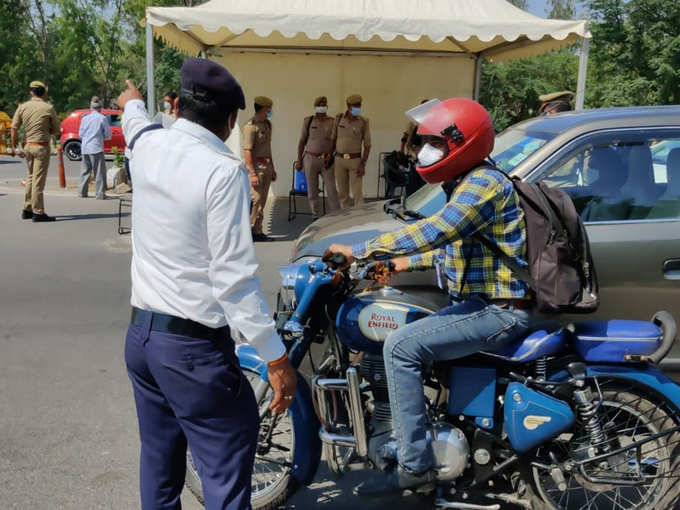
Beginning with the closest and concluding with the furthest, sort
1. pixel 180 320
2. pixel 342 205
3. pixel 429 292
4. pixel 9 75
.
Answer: pixel 180 320 → pixel 429 292 → pixel 342 205 → pixel 9 75

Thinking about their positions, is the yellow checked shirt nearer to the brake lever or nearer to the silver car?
the brake lever

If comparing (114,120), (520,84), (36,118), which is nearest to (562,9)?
(520,84)

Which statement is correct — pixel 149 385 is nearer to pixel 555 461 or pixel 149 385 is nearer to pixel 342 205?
pixel 555 461

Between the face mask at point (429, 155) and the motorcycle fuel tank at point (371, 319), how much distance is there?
60cm

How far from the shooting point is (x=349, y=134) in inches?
428

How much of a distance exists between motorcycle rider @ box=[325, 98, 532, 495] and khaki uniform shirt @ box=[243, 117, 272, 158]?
23.0ft

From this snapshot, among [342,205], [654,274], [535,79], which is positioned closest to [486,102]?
[535,79]

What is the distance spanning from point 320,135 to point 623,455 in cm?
854

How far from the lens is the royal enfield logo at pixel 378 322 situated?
2859 mm

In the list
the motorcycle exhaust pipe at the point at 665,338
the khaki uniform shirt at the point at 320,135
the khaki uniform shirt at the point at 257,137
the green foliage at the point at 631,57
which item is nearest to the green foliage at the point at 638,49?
the green foliage at the point at 631,57

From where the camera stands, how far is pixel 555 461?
9.52 feet

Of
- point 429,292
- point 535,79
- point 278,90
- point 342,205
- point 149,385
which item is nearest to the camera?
point 149,385

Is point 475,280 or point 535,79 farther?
point 535,79

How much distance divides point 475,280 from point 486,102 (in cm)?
2593
